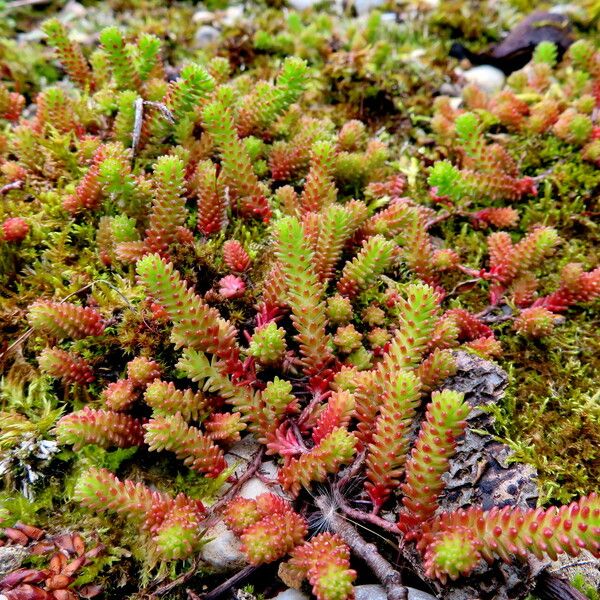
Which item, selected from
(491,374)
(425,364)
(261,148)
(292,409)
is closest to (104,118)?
(261,148)

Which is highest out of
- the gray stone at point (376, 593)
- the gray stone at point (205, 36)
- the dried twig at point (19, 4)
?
the dried twig at point (19, 4)

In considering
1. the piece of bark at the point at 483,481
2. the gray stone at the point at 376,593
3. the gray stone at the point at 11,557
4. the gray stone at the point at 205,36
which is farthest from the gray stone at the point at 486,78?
the gray stone at the point at 11,557

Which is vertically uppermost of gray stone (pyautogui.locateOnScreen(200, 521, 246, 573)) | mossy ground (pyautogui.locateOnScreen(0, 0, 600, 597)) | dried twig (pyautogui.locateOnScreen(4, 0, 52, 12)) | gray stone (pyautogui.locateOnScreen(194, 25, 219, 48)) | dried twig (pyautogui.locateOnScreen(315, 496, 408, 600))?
dried twig (pyautogui.locateOnScreen(4, 0, 52, 12))

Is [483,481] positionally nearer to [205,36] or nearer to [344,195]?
[344,195]

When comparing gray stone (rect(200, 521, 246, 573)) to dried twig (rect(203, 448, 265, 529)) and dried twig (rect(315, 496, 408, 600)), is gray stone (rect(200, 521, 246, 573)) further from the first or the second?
dried twig (rect(315, 496, 408, 600))

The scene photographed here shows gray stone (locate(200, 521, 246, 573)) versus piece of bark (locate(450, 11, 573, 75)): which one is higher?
piece of bark (locate(450, 11, 573, 75))

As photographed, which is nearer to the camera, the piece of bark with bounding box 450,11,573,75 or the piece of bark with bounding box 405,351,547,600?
the piece of bark with bounding box 405,351,547,600

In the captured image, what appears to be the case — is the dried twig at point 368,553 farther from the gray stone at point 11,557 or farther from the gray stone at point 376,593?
the gray stone at point 11,557

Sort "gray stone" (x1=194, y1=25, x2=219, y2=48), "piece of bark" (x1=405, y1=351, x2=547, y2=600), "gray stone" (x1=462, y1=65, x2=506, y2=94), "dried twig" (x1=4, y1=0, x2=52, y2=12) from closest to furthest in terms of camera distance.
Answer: "piece of bark" (x1=405, y1=351, x2=547, y2=600) < "gray stone" (x1=462, y1=65, x2=506, y2=94) < "gray stone" (x1=194, y1=25, x2=219, y2=48) < "dried twig" (x1=4, y1=0, x2=52, y2=12)

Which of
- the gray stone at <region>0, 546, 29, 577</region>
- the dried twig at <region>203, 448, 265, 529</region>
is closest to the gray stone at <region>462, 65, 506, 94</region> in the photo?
the dried twig at <region>203, 448, 265, 529</region>

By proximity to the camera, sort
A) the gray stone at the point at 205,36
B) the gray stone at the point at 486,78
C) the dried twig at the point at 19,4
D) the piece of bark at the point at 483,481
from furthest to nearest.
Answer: the dried twig at the point at 19,4 < the gray stone at the point at 205,36 < the gray stone at the point at 486,78 < the piece of bark at the point at 483,481

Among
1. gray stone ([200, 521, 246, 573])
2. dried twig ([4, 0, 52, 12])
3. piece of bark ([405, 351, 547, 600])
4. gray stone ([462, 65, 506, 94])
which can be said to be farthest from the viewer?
dried twig ([4, 0, 52, 12])

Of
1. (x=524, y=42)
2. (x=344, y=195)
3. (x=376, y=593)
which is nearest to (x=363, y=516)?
(x=376, y=593)
